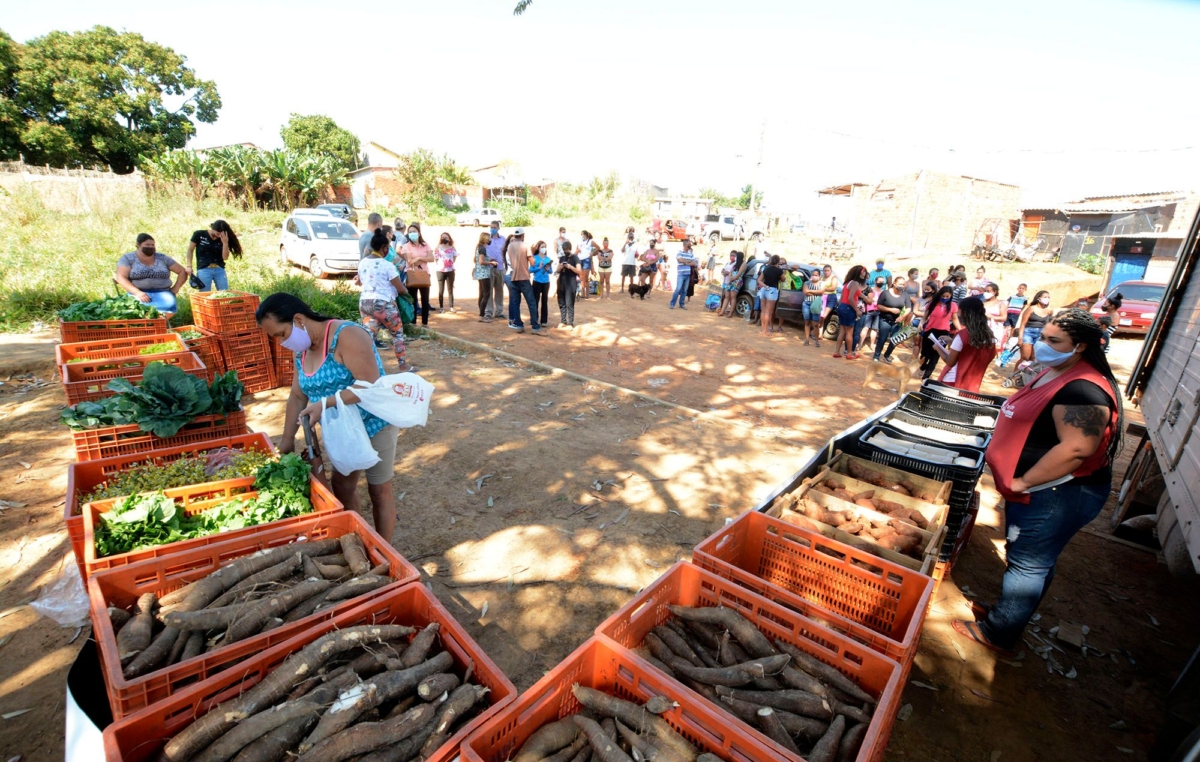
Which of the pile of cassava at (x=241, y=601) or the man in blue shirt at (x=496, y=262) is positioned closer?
the pile of cassava at (x=241, y=601)

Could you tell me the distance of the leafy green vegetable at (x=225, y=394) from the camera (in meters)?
4.11

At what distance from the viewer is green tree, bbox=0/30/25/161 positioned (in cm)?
3139

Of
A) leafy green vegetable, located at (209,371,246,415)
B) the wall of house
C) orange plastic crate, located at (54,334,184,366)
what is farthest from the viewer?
the wall of house

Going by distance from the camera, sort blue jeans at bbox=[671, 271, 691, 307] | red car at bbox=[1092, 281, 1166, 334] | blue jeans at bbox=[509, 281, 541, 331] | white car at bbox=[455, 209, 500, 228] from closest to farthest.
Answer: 1. blue jeans at bbox=[509, 281, 541, 331]
2. red car at bbox=[1092, 281, 1166, 334]
3. blue jeans at bbox=[671, 271, 691, 307]
4. white car at bbox=[455, 209, 500, 228]

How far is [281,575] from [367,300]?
6.13 metres

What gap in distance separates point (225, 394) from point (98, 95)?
153 feet

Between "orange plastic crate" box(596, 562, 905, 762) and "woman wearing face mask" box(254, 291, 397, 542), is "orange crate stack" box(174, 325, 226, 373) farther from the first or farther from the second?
"orange plastic crate" box(596, 562, 905, 762)

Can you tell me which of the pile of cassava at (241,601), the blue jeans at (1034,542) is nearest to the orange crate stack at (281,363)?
the pile of cassava at (241,601)

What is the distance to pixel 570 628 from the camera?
3711 millimetres

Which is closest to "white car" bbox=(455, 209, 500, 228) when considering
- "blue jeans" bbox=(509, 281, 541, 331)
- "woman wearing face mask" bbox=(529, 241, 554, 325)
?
"woman wearing face mask" bbox=(529, 241, 554, 325)

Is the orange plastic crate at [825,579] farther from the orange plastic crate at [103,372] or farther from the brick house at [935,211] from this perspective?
the brick house at [935,211]

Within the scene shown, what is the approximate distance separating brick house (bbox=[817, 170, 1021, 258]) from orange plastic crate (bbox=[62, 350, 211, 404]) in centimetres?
3304

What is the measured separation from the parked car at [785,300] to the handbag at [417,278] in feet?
30.1

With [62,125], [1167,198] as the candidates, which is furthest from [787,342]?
[62,125]
